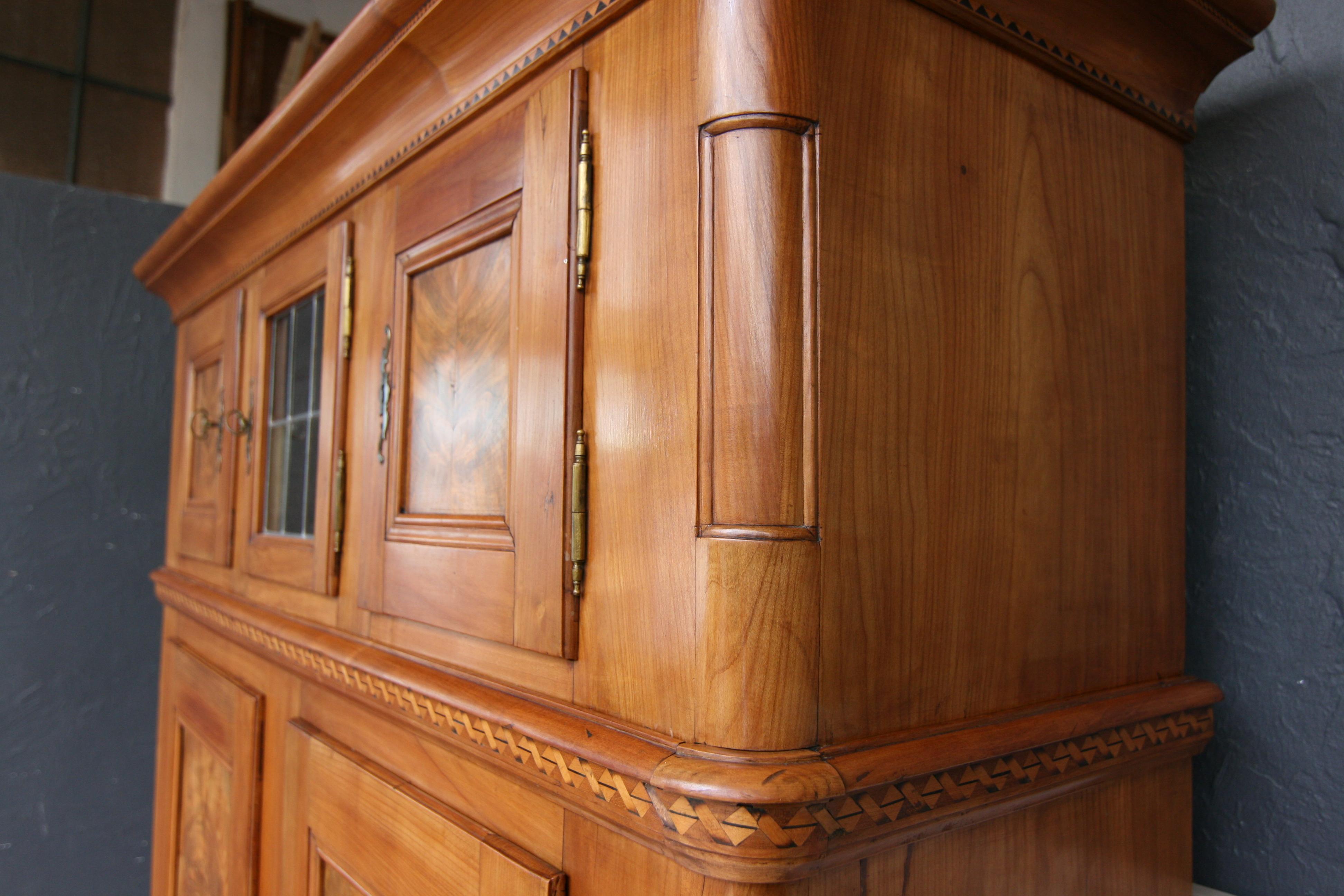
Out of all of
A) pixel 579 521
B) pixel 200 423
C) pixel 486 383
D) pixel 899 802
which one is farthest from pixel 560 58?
pixel 200 423

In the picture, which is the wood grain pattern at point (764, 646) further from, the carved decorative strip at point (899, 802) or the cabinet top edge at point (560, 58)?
the cabinet top edge at point (560, 58)

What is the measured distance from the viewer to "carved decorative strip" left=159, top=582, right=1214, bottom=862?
1.68ft

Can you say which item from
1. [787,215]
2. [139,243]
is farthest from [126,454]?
[787,215]

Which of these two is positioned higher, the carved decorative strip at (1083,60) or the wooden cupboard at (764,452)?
the carved decorative strip at (1083,60)

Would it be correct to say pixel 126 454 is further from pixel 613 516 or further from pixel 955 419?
pixel 955 419

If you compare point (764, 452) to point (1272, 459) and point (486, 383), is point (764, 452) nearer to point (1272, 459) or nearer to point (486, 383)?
point (486, 383)

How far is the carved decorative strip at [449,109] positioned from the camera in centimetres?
70

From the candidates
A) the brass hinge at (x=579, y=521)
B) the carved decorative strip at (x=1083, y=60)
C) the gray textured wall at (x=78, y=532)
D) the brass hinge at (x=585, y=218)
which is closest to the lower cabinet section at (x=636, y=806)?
the brass hinge at (x=579, y=521)

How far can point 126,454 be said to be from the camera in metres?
2.09

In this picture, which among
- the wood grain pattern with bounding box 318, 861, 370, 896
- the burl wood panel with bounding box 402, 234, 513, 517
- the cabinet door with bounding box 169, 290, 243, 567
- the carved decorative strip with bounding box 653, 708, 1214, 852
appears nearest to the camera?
the carved decorative strip with bounding box 653, 708, 1214, 852

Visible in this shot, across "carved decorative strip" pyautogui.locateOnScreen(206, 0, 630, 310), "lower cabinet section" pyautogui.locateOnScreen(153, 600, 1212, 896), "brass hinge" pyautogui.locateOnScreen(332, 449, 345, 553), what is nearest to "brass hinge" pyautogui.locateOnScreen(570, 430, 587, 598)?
"lower cabinet section" pyautogui.locateOnScreen(153, 600, 1212, 896)

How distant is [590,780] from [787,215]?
15.5 inches

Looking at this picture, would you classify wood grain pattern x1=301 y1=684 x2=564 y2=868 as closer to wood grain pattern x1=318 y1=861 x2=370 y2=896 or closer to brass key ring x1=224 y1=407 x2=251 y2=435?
wood grain pattern x1=318 y1=861 x2=370 y2=896

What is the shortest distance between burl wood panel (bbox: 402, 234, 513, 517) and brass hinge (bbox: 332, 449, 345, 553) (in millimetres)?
164
